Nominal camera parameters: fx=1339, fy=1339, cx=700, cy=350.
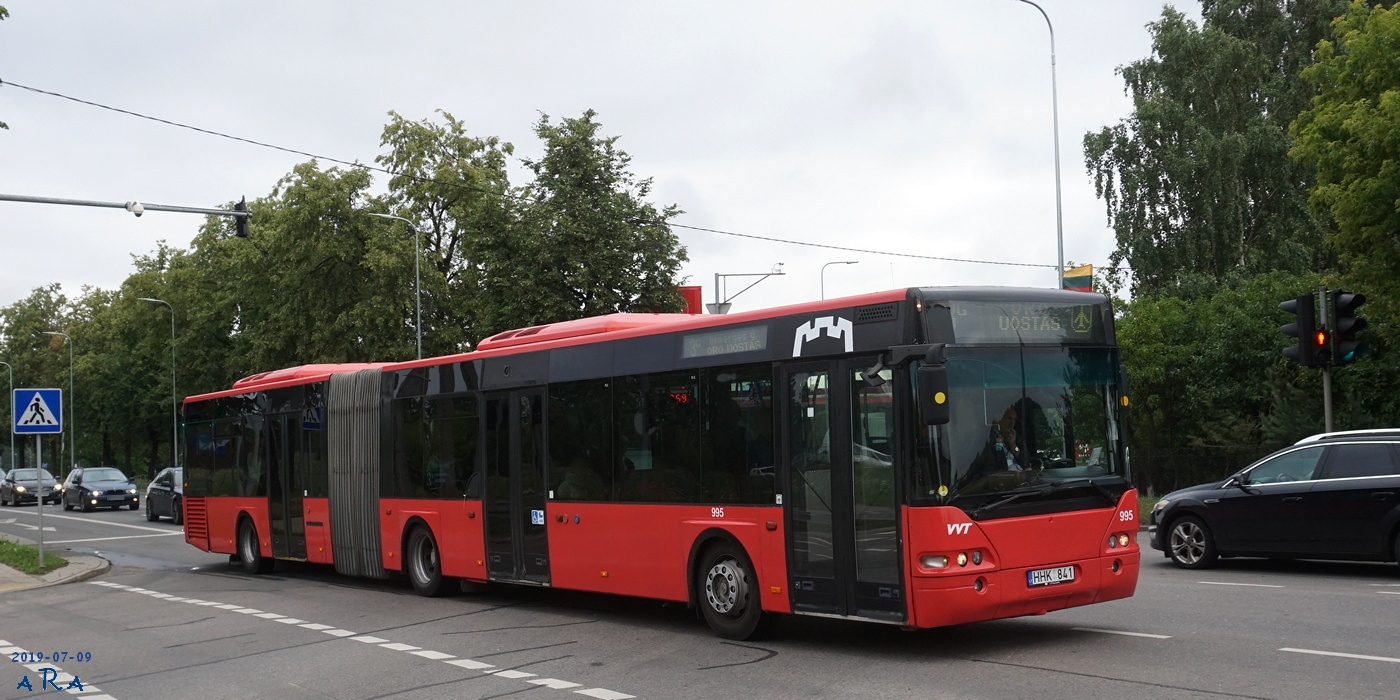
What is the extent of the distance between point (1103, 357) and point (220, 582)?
46.3 ft

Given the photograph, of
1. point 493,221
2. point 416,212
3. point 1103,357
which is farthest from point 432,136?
point 1103,357

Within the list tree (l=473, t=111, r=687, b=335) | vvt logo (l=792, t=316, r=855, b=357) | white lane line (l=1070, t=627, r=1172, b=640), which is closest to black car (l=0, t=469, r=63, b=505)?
tree (l=473, t=111, r=687, b=335)

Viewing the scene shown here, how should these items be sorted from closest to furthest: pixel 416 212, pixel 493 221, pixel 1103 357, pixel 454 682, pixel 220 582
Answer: pixel 454 682, pixel 1103 357, pixel 220 582, pixel 493 221, pixel 416 212

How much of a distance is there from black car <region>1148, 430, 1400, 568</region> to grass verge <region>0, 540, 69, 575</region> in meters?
17.9

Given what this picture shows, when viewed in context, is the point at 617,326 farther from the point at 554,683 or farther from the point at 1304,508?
the point at 1304,508

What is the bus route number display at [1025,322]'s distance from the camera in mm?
10180

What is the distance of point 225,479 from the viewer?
2227 centimetres

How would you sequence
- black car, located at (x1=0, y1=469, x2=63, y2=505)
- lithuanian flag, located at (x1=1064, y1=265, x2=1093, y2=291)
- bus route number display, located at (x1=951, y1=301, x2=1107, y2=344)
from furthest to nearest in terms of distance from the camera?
black car, located at (x1=0, y1=469, x2=63, y2=505)
lithuanian flag, located at (x1=1064, y1=265, x2=1093, y2=291)
bus route number display, located at (x1=951, y1=301, x2=1107, y2=344)

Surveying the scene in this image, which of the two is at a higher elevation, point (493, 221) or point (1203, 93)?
point (1203, 93)

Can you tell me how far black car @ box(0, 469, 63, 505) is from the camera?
57656 mm

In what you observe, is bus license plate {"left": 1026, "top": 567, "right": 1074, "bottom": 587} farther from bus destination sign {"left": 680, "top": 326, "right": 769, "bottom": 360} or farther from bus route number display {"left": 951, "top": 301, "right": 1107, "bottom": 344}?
bus destination sign {"left": 680, "top": 326, "right": 769, "bottom": 360}

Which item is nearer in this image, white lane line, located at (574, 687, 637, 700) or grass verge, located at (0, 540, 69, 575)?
white lane line, located at (574, 687, 637, 700)

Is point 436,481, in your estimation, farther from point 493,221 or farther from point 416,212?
point 416,212

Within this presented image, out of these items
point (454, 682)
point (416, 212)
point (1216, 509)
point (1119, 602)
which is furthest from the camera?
point (416, 212)
